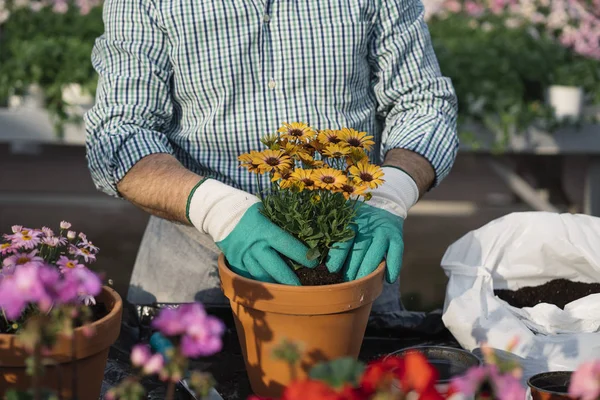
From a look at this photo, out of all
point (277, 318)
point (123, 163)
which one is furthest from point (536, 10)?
point (277, 318)

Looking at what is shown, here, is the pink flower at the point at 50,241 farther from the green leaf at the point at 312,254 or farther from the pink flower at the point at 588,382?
the pink flower at the point at 588,382

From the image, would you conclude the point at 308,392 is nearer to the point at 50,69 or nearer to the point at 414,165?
the point at 414,165

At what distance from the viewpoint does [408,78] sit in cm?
177

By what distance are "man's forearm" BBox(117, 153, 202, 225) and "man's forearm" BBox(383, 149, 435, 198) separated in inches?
16.6

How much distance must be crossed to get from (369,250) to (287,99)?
2.03ft

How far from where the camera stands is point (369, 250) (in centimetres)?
121

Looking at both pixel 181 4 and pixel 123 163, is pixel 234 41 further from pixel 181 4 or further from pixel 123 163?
pixel 123 163

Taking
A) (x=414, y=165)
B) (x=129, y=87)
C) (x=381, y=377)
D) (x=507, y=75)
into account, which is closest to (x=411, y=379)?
(x=381, y=377)

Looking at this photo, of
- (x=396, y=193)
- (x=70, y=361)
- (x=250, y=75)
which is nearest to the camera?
(x=70, y=361)

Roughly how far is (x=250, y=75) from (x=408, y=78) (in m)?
0.36

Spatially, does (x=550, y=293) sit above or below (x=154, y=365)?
below

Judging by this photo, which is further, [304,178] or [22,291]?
[304,178]

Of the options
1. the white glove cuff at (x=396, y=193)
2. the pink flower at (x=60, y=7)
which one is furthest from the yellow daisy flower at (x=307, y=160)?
the pink flower at (x=60, y=7)

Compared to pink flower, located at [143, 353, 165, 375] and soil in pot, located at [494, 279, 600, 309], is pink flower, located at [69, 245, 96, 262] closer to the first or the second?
pink flower, located at [143, 353, 165, 375]
